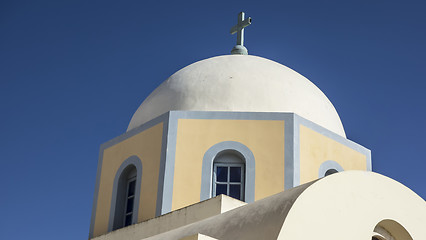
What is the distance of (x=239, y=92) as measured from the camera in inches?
395

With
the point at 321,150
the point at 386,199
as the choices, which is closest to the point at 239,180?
the point at 321,150

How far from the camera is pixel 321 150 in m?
9.74

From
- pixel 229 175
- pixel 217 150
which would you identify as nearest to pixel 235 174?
pixel 229 175

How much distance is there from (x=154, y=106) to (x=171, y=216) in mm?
2759

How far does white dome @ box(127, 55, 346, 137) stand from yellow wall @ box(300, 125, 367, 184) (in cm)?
48

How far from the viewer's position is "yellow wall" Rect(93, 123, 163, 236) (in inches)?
371

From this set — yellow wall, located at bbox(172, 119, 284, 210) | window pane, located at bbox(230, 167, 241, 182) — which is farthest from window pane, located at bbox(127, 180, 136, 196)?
window pane, located at bbox(230, 167, 241, 182)

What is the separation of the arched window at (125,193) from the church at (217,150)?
2cm

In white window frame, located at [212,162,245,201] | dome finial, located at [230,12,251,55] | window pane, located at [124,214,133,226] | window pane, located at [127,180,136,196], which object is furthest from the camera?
dome finial, located at [230,12,251,55]

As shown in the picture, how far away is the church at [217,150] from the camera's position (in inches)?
358

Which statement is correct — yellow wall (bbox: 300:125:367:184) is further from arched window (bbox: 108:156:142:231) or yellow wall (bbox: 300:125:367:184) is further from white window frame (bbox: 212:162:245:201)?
arched window (bbox: 108:156:142:231)

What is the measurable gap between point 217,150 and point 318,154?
5.24 ft

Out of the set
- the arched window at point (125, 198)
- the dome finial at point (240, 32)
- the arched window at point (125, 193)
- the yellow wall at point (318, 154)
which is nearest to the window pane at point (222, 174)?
the yellow wall at point (318, 154)

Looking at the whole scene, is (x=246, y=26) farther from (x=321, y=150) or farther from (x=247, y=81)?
(x=321, y=150)
